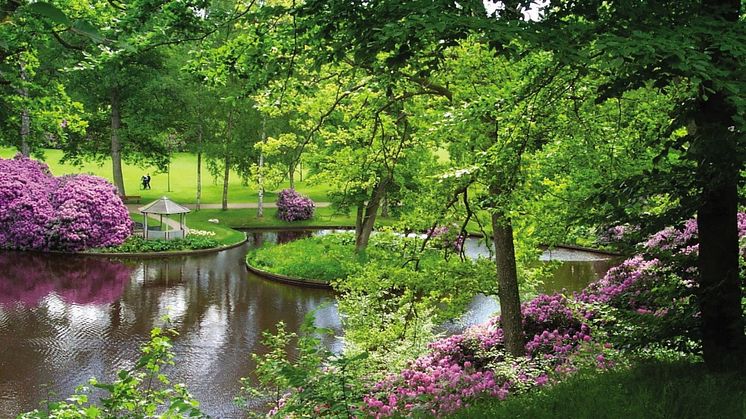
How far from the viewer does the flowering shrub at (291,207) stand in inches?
1300

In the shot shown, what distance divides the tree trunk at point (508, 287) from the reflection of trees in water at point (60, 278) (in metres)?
11.3

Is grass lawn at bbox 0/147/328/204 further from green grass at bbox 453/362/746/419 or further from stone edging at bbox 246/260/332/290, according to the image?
green grass at bbox 453/362/746/419

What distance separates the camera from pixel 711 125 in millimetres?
4039

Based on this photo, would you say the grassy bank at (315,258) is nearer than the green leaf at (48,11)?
No

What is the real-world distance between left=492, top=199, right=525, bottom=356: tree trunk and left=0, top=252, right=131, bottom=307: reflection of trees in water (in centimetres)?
1134

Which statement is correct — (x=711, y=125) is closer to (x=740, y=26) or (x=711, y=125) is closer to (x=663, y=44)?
(x=740, y=26)

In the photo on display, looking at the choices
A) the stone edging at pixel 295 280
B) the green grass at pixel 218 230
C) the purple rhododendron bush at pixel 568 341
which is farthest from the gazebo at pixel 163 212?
the purple rhododendron bush at pixel 568 341

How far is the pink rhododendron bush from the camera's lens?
76.9 ft

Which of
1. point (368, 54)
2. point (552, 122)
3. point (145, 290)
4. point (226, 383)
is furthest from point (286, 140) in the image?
point (368, 54)

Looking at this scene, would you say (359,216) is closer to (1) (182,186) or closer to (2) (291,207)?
(2) (291,207)

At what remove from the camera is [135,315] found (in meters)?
15.5

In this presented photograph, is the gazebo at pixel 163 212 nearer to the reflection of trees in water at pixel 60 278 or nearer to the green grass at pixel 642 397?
the reflection of trees in water at pixel 60 278

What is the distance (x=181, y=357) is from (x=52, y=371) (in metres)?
2.26

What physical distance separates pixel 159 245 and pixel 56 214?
3794 millimetres
